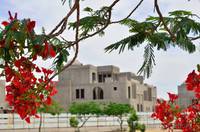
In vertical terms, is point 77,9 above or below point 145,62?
above

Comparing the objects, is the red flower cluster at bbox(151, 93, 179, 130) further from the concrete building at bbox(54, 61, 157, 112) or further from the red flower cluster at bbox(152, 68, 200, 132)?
the concrete building at bbox(54, 61, 157, 112)

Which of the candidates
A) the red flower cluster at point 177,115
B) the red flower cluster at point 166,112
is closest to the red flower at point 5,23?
the red flower cluster at point 177,115

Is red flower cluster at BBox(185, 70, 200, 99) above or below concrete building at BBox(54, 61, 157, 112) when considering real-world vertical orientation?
below

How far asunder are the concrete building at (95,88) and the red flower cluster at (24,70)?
50.5 m

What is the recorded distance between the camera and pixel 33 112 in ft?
8.13

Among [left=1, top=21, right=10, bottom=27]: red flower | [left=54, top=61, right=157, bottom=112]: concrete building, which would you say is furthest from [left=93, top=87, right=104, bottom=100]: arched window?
[left=1, top=21, right=10, bottom=27]: red flower

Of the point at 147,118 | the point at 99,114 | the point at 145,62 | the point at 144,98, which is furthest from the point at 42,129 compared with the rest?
the point at 145,62

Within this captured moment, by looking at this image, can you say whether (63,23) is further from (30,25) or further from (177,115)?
(177,115)

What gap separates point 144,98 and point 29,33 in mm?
60456

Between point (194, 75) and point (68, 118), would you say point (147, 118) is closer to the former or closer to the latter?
point (68, 118)

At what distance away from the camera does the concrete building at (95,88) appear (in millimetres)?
53688

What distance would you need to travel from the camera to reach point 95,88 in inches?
2165

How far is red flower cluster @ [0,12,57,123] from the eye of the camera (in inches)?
73.5

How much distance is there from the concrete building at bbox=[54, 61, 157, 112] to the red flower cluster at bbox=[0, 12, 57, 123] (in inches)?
1988
